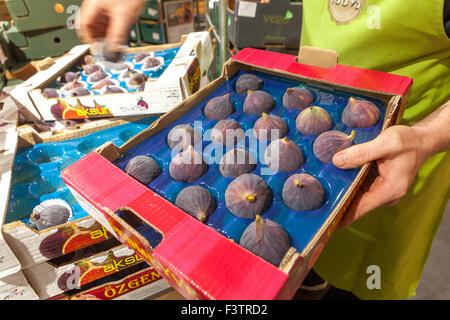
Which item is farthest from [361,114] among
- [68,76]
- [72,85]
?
[68,76]

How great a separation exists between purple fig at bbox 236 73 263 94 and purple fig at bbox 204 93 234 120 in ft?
0.35

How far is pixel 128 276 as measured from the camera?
44.9 inches

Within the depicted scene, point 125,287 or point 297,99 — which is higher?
point 297,99

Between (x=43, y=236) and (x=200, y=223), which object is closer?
(x=200, y=223)

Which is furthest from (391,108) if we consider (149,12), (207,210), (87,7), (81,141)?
(149,12)

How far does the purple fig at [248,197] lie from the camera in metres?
0.72

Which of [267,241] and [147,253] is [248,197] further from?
[147,253]

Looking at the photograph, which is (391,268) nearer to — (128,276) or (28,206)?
(128,276)

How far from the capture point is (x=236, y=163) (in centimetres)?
82

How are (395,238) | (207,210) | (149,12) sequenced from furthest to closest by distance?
1. (149,12)
2. (395,238)
3. (207,210)

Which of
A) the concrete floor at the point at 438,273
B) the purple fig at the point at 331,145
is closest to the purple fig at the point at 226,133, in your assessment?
the purple fig at the point at 331,145

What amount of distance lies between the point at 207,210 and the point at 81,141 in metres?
0.90

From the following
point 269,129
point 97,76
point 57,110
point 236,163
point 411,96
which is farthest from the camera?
point 97,76

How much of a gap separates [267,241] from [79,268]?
2.53 feet
